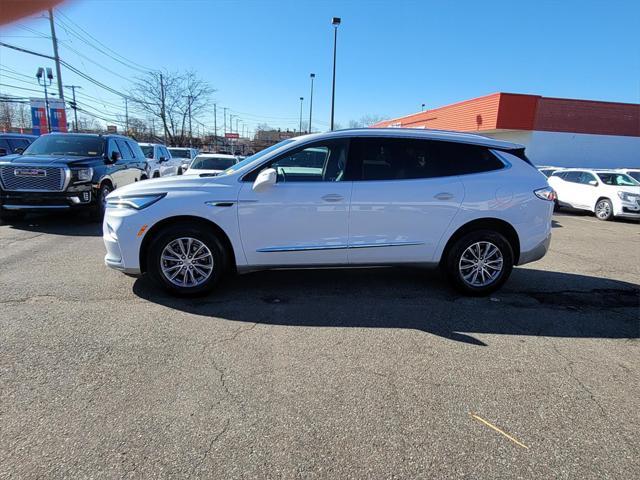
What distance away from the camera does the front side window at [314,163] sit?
4.48 metres

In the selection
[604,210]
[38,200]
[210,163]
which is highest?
[210,163]

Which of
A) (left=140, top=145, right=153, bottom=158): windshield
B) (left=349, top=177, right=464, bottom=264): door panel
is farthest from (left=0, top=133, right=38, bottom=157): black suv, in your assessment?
(left=349, top=177, right=464, bottom=264): door panel

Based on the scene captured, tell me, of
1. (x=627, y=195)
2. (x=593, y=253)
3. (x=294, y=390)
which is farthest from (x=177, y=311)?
(x=627, y=195)

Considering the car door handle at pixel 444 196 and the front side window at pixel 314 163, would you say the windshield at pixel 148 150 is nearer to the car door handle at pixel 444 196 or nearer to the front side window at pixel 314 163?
the front side window at pixel 314 163

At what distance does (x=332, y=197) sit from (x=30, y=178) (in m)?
6.99

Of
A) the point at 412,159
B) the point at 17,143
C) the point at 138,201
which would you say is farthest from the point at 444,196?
the point at 17,143

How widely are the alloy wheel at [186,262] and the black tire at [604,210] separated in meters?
13.7

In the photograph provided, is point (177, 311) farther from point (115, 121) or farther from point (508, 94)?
point (115, 121)

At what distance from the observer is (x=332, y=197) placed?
437 centimetres

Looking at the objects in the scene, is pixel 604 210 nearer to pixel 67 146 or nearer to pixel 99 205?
pixel 99 205

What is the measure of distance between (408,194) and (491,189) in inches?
39.5

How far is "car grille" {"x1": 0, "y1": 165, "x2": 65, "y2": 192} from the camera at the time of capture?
7996 millimetres

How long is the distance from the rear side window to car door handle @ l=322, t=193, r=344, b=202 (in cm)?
27

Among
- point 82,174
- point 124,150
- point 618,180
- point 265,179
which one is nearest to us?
point 265,179
